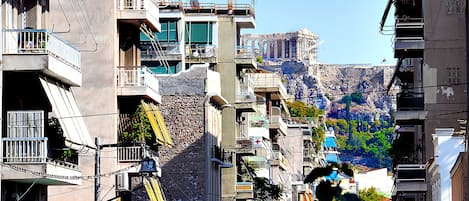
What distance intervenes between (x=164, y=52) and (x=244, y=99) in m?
9.83

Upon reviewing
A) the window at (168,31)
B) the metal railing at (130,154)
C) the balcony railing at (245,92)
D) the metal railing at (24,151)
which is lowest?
the metal railing at (130,154)

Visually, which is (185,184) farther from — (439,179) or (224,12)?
(439,179)

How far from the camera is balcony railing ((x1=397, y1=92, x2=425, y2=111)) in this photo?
243 feet

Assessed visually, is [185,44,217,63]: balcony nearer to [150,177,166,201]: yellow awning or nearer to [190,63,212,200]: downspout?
[190,63,212,200]: downspout

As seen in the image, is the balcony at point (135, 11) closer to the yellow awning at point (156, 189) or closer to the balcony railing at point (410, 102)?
the yellow awning at point (156, 189)

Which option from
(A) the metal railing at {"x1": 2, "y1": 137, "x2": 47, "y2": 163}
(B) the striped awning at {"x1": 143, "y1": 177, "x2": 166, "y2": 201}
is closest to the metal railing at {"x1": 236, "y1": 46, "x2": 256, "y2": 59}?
(B) the striped awning at {"x1": 143, "y1": 177, "x2": 166, "y2": 201}

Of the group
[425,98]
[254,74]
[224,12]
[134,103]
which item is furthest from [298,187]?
[134,103]

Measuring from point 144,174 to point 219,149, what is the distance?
26.2 m

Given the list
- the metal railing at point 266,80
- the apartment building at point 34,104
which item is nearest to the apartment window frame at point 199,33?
the metal railing at point 266,80

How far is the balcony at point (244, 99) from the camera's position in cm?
9694

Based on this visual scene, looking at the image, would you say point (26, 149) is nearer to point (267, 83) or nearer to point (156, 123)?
point (156, 123)

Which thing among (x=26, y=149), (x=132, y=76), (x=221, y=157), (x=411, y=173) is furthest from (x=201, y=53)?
(x=26, y=149)

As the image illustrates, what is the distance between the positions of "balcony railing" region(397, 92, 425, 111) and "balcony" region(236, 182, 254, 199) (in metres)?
23.0

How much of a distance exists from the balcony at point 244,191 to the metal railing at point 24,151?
51820 millimetres
